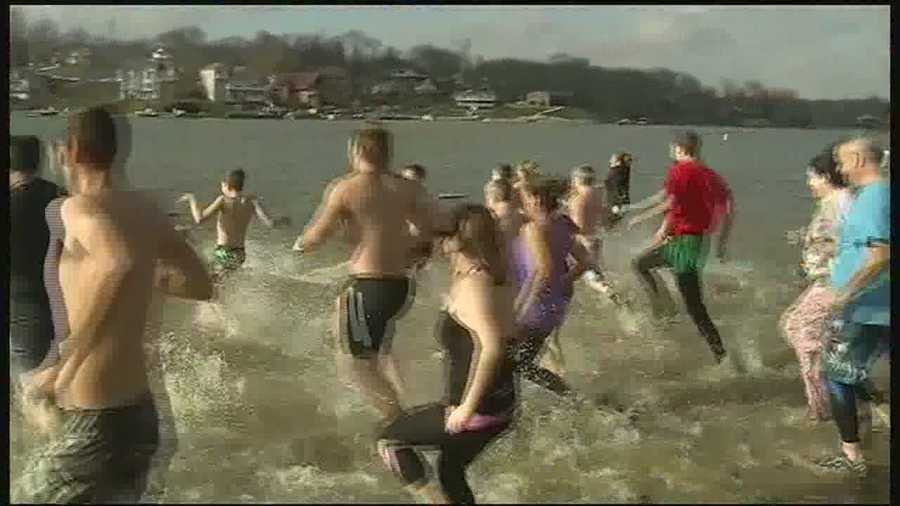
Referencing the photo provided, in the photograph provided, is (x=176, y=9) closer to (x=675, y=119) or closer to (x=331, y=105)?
(x=331, y=105)

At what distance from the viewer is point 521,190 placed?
1866 mm

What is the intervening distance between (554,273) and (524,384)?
186 mm

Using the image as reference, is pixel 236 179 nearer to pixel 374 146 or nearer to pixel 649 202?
pixel 374 146

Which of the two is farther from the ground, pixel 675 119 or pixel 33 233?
pixel 675 119

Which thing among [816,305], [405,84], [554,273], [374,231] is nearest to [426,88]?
[405,84]

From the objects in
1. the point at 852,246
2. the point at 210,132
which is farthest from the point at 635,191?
the point at 210,132

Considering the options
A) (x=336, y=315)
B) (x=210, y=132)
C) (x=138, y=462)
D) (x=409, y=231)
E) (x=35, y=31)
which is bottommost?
(x=138, y=462)

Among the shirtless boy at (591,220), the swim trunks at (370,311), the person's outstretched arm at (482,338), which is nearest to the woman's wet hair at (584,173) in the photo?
the shirtless boy at (591,220)

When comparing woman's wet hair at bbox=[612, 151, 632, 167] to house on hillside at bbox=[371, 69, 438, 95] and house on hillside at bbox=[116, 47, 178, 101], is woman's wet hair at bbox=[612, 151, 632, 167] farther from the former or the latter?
house on hillside at bbox=[116, 47, 178, 101]

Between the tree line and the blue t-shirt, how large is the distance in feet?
0.45

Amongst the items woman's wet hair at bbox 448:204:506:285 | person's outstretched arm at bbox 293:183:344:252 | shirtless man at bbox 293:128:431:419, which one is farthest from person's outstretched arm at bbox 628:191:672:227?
person's outstretched arm at bbox 293:183:344:252

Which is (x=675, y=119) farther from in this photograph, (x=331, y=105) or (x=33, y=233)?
(x=33, y=233)

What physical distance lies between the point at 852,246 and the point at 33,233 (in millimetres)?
1307

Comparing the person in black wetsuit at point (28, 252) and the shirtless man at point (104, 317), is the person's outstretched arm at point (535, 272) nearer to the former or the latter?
the shirtless man at point (104, 317)
